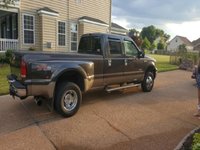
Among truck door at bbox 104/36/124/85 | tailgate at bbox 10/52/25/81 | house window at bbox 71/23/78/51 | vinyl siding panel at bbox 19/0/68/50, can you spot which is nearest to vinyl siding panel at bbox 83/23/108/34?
house window at bbox 71/23/78/51

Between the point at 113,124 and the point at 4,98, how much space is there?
4034 mm

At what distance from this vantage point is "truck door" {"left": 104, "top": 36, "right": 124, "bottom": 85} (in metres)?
7.21

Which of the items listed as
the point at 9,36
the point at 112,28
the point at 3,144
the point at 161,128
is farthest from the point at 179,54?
the point at 3,144

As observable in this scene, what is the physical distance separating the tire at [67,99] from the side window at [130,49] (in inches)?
108

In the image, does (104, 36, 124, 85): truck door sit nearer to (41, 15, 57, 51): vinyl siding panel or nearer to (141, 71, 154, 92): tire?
(141, 71, 154, 92): tire

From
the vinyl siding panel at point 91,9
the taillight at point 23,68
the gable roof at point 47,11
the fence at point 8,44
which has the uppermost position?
the vinyl siding panel at point 91,9

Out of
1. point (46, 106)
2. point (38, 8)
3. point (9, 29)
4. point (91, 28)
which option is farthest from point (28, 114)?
point (91, 28)

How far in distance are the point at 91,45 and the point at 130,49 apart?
153 cm

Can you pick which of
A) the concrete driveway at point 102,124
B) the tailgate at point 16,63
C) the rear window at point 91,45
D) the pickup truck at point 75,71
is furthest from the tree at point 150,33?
the tailgate at point 16,63

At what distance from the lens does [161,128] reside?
5.52 metres

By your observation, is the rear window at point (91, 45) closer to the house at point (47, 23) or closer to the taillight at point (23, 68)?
the taillight at point (23, 68)

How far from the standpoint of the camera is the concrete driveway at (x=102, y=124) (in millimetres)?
4597

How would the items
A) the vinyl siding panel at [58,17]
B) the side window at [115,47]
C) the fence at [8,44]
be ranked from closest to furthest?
the side window at [115,47] → the fence at [8,44] → the vinyl siding panel at [58,17]

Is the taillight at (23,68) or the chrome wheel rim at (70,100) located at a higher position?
the taillight at (23,68)
